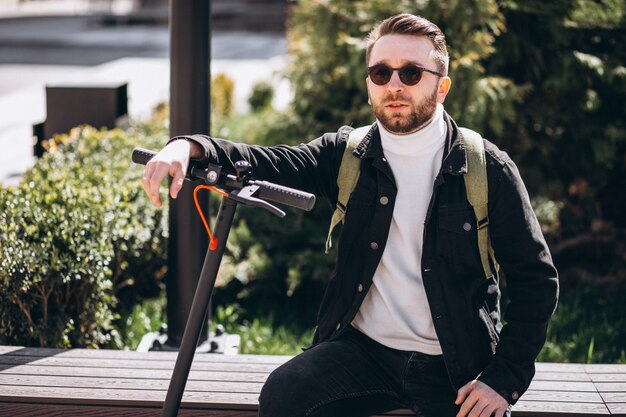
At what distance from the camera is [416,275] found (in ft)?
9.46

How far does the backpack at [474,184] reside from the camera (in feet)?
9.22

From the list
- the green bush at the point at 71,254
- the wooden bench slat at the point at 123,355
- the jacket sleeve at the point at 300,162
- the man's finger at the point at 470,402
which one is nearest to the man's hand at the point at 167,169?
the jacket sleeve at the point at 300,162

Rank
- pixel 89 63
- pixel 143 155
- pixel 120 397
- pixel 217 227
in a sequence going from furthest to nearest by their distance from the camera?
pixel 89 63
pixel 120 397
pixel 143 155
pixel 217 227

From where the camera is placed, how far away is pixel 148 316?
5094 millimetres

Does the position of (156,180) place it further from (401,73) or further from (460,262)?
(460,262)

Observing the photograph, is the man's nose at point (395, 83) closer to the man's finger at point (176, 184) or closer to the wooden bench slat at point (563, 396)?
the man's finger at point (176, 184)

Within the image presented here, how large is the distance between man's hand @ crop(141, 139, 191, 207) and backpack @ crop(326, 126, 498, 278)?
54 centimetres

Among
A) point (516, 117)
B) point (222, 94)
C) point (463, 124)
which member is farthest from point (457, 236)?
point (222, 94)

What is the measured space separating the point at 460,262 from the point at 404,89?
544 mm

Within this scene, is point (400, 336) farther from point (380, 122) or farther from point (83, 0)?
point (83, 0)

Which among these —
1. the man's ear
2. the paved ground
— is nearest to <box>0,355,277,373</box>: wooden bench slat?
the man's ear

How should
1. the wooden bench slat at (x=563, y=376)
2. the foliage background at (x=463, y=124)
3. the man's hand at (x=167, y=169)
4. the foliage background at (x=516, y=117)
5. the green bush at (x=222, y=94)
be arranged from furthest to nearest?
→ the green bush at (x=222, y=94), the foliage background at (x=516, y=117), the foliage background at (x=463, y=124), the wooden bench slat at (x=563, y=376), the man's hand at (x=167, y=169)

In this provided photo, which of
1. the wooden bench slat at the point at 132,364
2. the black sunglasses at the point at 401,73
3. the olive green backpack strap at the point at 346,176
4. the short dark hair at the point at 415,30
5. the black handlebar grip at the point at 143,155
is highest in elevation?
the short dark hair at the point at 415,30

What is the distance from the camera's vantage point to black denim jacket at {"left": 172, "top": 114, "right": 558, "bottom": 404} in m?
2.75
